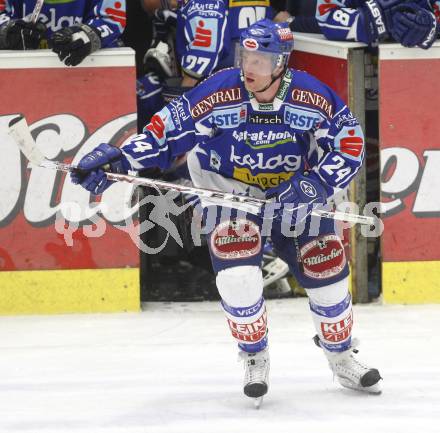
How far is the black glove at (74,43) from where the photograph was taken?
6152mm

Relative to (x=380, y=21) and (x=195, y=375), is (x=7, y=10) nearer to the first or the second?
(x=380, y=21)

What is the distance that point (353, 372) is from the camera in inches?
199

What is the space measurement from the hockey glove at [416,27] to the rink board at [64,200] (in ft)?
4.33

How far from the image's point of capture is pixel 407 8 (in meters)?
6.41

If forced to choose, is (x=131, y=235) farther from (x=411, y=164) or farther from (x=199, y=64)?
(x=411, y=164)

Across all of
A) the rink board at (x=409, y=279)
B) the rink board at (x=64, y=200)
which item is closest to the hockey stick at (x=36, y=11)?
the rink board at (x=64, y=200)

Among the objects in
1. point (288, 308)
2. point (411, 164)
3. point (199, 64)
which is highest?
point (199, 64)

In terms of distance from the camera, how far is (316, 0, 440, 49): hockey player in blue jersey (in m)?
6.31

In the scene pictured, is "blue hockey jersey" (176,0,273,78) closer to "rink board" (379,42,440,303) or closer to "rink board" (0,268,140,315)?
"rink board" (379,42,440,303)

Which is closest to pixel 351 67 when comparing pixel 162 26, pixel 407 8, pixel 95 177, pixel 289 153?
pixel 407 8

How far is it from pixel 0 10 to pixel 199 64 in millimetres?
1037

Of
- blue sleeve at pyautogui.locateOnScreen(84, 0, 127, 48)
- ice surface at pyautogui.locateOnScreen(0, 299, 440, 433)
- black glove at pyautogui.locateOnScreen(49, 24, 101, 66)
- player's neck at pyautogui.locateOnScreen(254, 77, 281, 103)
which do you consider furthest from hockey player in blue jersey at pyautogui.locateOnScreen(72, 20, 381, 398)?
blue sleeve at pyautogui.locateOnScreen(84, 0, 127, 48)

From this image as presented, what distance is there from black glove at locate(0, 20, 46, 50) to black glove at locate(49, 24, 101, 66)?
0.62 feet

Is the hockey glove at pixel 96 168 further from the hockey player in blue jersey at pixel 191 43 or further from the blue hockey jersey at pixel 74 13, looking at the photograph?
the hockey player in blue jersey at pixel 191 43
